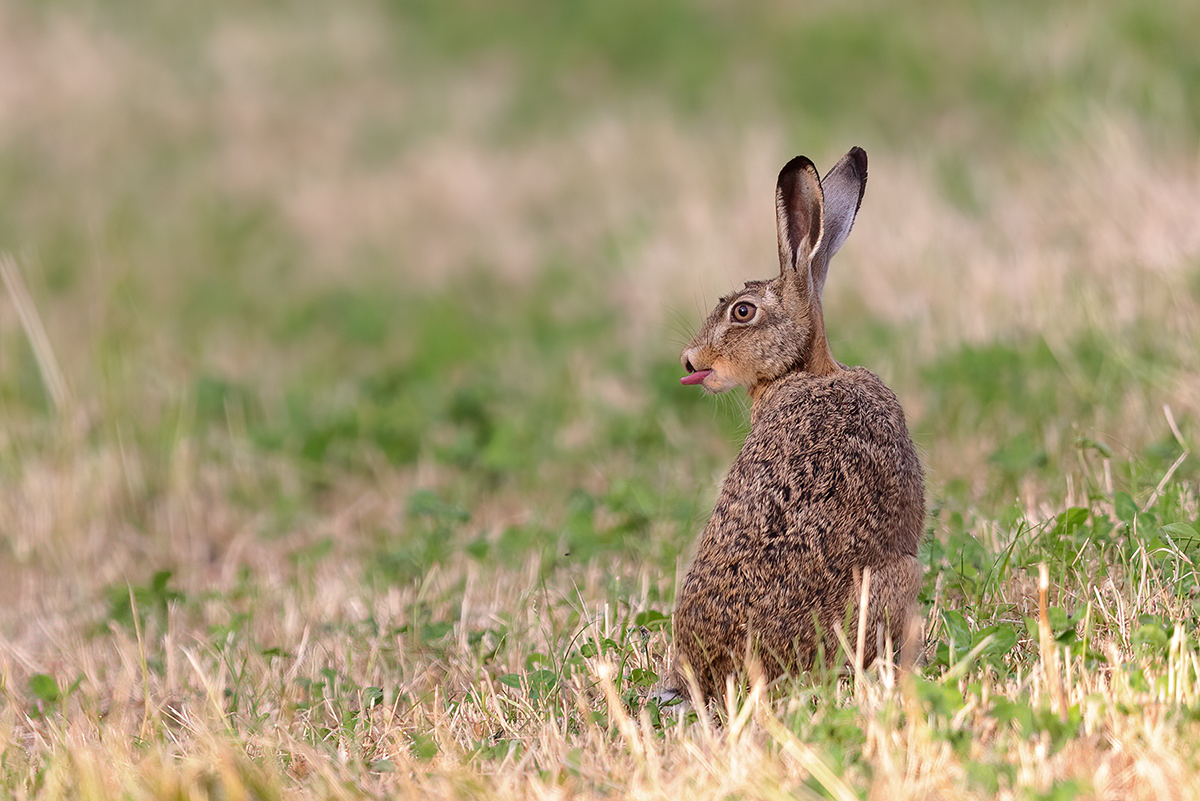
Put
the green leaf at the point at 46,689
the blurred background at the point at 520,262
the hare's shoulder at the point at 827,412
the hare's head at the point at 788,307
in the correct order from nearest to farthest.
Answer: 1. the hare's shoulder at the point at 827,412
2. the hare's head at the point at 788,307
3. the green leaf at the point at 46,689
4. the blurred background at the point at 520,262

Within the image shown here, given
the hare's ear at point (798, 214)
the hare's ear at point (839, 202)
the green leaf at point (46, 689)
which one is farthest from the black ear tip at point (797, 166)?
the green leaf at point (46, 689)

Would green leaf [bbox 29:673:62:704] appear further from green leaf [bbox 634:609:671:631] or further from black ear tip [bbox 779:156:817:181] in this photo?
black ear tip [bbox 779:156:817:181]

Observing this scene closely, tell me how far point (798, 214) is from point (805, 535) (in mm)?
1024

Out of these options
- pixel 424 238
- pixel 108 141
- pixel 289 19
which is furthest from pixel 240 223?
pixel 289 19

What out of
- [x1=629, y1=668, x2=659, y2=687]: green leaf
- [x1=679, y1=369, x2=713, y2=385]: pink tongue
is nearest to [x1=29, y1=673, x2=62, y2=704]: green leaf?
[x1=629, y1=668, x2=659, y2=687]: green leaf

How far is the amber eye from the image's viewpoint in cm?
401

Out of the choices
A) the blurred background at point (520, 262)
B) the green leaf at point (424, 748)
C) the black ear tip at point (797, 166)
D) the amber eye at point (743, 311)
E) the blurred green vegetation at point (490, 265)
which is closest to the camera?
the green leaf at point (424, 748)

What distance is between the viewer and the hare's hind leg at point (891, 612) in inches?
136

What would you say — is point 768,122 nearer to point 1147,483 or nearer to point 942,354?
point 942,354

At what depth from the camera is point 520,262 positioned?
36.7 ft

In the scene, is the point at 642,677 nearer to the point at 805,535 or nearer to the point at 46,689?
the point at 805,535

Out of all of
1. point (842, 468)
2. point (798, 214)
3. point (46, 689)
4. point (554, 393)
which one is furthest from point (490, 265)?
point (842, 468)

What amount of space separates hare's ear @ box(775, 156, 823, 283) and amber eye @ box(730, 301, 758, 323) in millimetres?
142

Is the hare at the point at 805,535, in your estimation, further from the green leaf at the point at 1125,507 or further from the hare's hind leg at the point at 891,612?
the green leaf at the point at 1125,507
